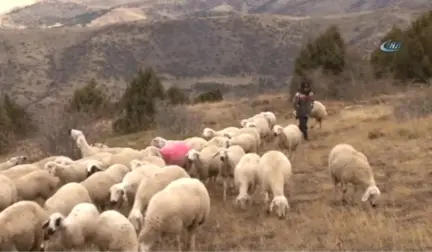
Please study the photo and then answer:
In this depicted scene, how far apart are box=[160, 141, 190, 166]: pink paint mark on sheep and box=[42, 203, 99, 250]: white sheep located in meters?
4.93

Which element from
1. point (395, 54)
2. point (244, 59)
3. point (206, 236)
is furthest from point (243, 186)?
point (244, 59)

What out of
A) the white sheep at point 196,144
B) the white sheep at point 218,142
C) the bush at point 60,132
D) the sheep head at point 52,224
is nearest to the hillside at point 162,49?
the bush at point 60,132

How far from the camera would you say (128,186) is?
10695mm

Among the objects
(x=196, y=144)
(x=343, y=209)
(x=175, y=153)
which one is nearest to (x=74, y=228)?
(x=343, y=209)

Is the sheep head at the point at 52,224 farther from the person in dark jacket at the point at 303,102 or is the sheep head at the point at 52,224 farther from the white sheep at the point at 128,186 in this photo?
the person in dark jacket at the point at 303,102

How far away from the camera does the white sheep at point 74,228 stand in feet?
27.9

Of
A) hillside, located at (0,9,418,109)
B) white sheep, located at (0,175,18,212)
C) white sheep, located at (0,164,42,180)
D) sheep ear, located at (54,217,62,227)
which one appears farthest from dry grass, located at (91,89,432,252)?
hillside, located at (0,9,418,109)

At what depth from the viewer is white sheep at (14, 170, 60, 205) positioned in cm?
1139

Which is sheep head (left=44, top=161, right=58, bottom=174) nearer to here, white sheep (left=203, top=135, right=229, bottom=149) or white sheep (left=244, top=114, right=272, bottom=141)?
white sheep (left=203, top=135, right=229, bottom=149)

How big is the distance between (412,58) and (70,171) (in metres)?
26.4

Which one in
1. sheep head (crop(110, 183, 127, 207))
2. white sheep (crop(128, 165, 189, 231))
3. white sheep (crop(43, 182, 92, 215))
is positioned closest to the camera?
white sheep (crop(128, 165, 189, 231))

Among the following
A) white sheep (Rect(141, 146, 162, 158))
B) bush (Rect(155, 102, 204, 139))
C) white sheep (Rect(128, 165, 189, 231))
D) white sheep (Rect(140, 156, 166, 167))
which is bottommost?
bush (Rect(155, 102, 204, 139))

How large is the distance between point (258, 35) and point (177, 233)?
266ft
